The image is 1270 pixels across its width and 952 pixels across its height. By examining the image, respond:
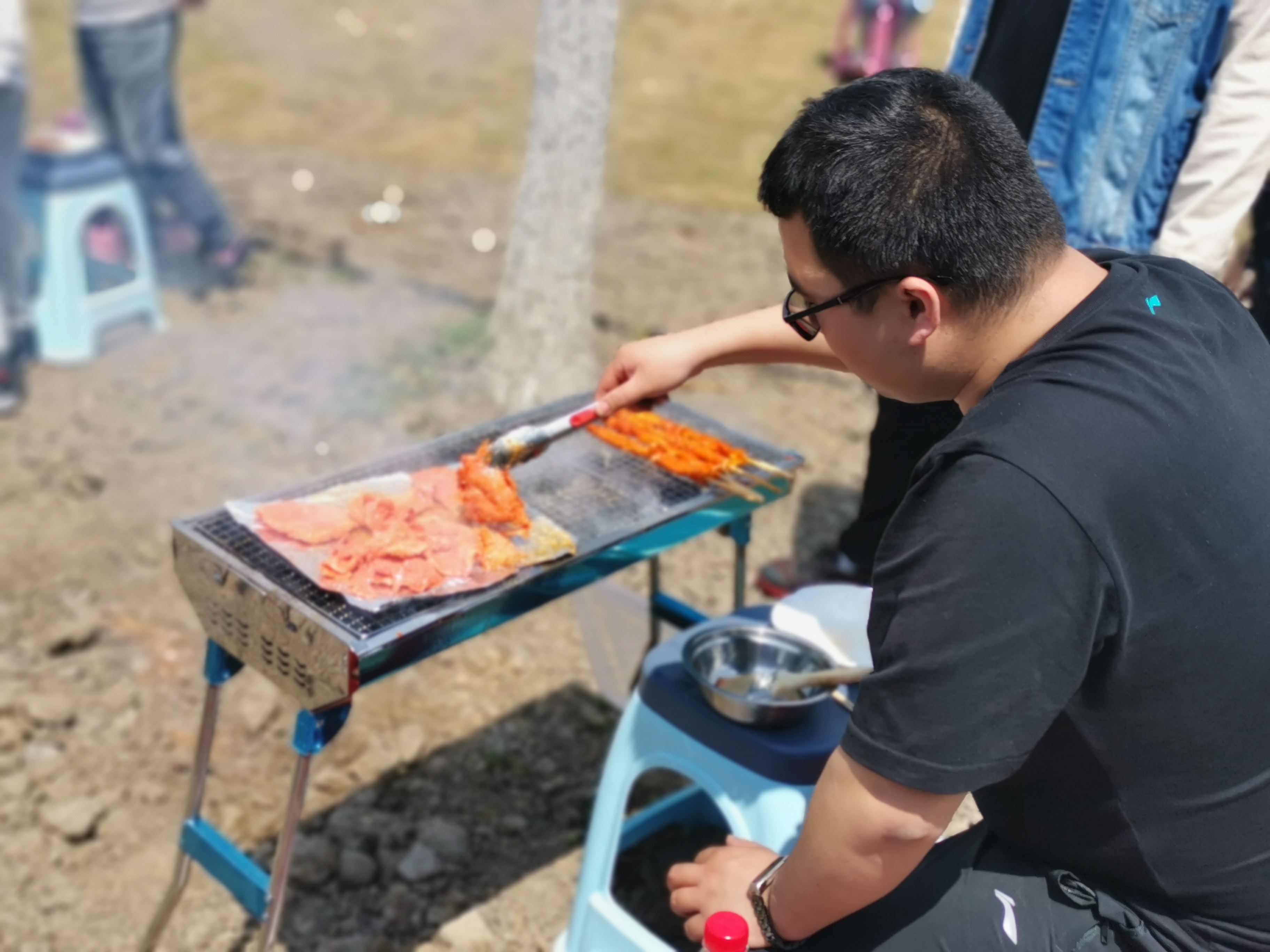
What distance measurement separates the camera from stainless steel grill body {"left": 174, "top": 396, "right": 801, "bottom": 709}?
2170 mm

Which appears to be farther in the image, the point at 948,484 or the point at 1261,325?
the point at 1261,325

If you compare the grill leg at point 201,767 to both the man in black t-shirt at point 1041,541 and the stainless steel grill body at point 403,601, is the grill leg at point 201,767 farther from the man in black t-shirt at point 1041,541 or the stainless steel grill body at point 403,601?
the man in black t-shirt at point 1041,541

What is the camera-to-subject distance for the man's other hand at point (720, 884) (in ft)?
6.53

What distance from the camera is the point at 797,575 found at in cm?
471

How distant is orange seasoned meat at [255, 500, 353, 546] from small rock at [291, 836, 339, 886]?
122cm

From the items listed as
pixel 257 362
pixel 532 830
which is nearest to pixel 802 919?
pixel 532 830

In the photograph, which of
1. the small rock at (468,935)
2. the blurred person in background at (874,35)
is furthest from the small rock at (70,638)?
the blurred person in background at (874,35)

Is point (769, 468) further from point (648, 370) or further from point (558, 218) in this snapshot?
point (558, 218)

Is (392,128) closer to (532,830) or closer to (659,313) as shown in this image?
(659,313)

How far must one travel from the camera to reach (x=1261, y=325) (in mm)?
3807

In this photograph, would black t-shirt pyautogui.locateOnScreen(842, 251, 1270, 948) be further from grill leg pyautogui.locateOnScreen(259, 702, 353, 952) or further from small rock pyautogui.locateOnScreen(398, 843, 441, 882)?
small rock pyautogui.locateOnScreen(398, 843, 441, 882)

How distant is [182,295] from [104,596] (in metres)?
3.22

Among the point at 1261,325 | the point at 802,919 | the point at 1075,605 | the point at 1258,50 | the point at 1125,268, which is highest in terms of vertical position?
the point at 1258,50

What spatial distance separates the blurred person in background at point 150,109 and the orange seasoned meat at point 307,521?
16.6 ft
